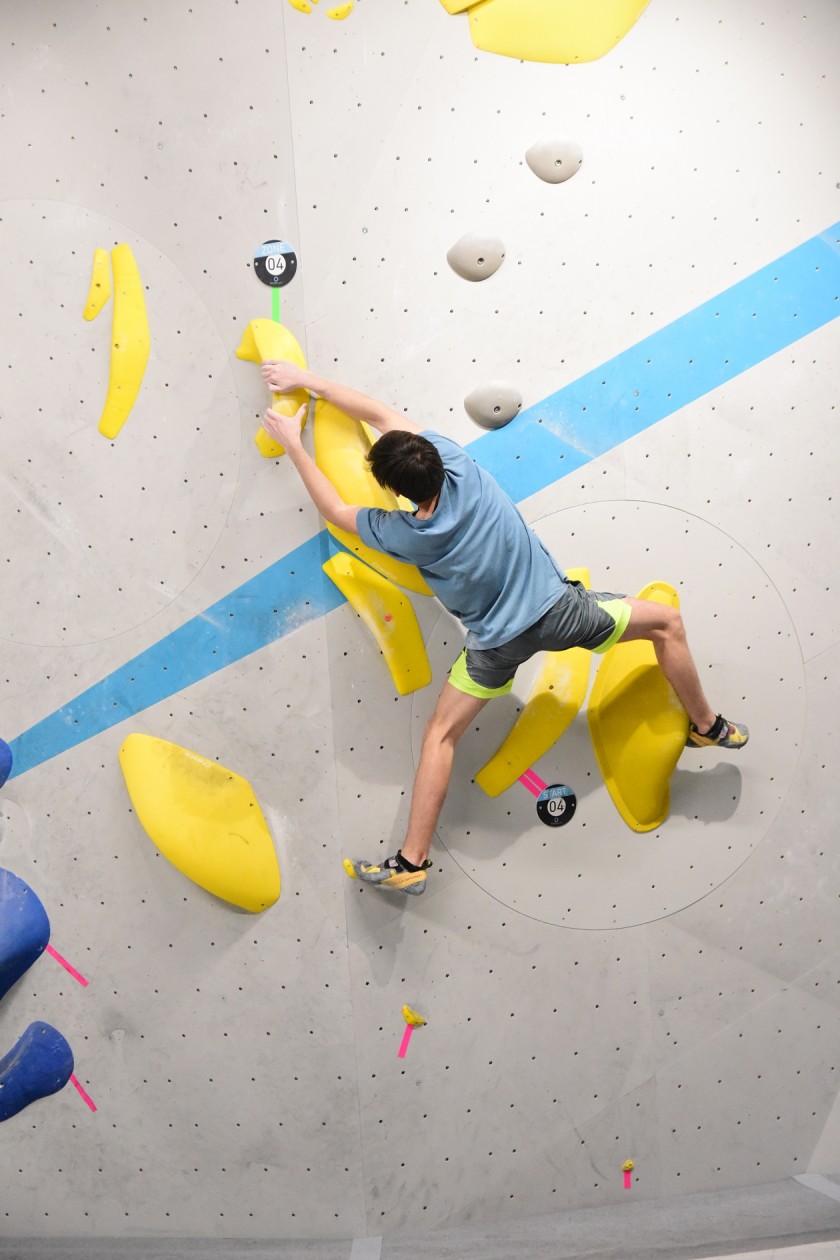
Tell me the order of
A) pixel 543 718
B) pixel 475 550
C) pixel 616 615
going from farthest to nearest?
1. pixel 543 718
2. pixel 616 615
3. pixel 475 550

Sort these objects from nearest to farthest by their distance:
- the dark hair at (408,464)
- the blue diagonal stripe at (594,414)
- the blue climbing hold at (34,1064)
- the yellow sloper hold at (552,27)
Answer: the dark hair at (408,464) → the yellow sloper hold at (552,27) → the blue diagonal stripe at (594,414) → the blue climbing hold at (34,1064)

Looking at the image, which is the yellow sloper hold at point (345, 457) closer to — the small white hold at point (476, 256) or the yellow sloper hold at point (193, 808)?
the small white hold at point (476, 256)

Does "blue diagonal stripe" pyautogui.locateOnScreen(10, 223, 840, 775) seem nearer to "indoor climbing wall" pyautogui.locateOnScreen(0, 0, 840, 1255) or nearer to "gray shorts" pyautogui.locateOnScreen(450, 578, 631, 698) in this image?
"indoor climbing wall" pyautogui.locateOnScreen(0, 0, 840, 1255)

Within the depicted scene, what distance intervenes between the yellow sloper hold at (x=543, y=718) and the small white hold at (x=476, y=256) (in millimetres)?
863

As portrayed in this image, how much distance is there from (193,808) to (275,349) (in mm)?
1040

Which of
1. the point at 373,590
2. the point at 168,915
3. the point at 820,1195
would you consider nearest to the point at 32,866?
the point at 168,915

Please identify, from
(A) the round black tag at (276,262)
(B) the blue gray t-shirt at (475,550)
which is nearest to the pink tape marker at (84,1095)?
(B) the blue gray t-shirt at (475,550)

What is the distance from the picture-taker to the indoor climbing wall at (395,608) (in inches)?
87.9

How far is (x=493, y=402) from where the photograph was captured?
227 centimetres

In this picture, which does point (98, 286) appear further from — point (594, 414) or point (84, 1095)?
point (84, 1095)

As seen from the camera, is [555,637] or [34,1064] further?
[34,1064]

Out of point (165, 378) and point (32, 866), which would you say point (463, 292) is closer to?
point (165, 378)

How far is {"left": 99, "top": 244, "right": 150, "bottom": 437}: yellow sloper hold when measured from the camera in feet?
7.43

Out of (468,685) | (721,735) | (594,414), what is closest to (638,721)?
(721,735)
